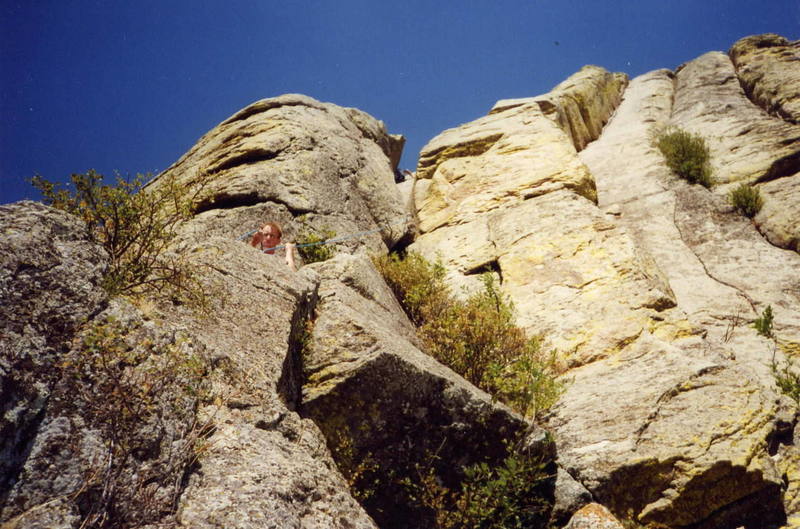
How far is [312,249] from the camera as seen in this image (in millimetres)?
10281

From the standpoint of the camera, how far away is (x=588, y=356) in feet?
25.5

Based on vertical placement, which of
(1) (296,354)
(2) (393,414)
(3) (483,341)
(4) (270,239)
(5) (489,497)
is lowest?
(5) (489,497)

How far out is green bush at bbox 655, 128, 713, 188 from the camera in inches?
516

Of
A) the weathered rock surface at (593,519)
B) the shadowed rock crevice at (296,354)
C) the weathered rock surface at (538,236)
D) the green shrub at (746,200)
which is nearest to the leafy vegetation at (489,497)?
the weathered rock surface at (593,519)

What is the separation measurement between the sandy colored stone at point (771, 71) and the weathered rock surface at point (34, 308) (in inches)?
797

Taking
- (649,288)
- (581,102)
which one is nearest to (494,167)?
(649,288)

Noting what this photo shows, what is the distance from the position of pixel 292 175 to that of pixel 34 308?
872 centimetres

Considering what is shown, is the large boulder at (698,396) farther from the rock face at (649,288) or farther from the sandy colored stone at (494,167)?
the sandy colored stone at (494,167)

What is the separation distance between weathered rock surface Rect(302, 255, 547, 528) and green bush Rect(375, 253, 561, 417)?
512 millimetres

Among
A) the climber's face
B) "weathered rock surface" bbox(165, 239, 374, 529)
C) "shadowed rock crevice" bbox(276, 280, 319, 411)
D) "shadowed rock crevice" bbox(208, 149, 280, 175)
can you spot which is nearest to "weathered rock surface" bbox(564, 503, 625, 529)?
"weathered rock surface" bbox(165, 239, 374, 529)

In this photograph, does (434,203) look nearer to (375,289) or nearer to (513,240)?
(513,240)

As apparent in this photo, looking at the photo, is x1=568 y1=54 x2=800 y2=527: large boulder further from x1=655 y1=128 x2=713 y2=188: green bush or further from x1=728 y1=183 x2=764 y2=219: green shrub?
x1=655 y1=128 x2=713 y2=188: green bush

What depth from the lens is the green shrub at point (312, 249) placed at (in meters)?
10.2

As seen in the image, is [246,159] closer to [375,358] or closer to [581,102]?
[375,358]
